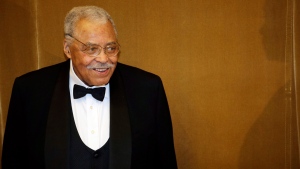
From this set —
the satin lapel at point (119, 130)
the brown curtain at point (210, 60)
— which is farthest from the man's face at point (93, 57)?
the brown curtain at point (210, 60)

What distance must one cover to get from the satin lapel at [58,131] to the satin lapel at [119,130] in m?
0.24

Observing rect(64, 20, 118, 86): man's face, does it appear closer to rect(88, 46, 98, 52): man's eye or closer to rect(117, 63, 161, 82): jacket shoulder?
rect(88, 46, 98, 52): man's eye

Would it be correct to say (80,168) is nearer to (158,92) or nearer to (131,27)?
(158,92)

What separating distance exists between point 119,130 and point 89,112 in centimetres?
21

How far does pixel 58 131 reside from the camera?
73.2 inches

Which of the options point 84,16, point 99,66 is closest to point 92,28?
point 84,16

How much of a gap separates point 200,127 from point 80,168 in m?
1.00

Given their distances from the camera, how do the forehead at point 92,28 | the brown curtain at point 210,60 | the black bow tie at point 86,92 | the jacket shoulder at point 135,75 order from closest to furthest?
the forehead at point 92,28
the black bow tie at point 86,92
the jacket shoulder at point 135,75
the brown curtain at point 210,60

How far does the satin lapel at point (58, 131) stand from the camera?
183 cm

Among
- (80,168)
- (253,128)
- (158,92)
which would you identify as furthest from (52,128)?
(253,128)

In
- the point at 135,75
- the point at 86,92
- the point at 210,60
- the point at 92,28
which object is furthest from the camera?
the point at 210,60

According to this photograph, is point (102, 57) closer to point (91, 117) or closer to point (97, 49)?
point (97, 49)

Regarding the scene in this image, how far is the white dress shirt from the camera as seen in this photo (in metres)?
1.91

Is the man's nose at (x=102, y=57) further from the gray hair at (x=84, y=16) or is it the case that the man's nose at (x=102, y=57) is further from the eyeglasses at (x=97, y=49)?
the gray hair at (x=84, y=16)
